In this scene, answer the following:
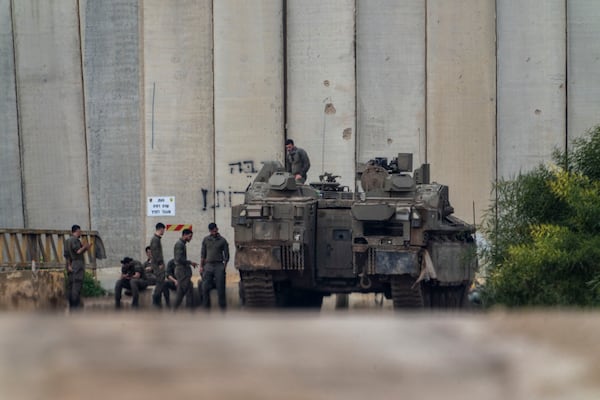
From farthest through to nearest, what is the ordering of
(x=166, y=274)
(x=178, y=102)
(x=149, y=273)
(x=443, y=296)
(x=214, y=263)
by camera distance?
(x=178, y=102), (x=149, y=273), (x=166, y=274), (x=214, y=263), (x=443, y=296)

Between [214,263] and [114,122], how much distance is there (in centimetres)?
597

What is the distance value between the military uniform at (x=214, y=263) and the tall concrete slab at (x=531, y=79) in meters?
6.86

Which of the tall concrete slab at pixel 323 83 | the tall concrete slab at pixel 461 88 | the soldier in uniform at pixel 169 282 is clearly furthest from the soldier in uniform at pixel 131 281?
the tall concrete slab at pixel 461 88

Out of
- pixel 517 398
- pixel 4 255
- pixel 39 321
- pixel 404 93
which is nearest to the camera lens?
pixel 517 398

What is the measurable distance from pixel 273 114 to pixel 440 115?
3.33 m

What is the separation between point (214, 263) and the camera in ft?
72.0

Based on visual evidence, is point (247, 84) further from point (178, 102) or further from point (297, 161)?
point (297, 161)

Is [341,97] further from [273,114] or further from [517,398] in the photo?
[517,398]

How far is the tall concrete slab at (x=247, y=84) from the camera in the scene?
26.5 m

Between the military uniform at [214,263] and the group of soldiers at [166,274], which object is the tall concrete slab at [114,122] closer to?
the group of soldiers at [166,274]

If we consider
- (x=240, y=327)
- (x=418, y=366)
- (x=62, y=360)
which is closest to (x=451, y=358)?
(x=418, y=366)

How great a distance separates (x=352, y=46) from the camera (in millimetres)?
26234

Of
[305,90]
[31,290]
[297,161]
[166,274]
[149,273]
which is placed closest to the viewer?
[31,290]

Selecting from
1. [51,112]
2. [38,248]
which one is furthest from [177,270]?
[51,112]
